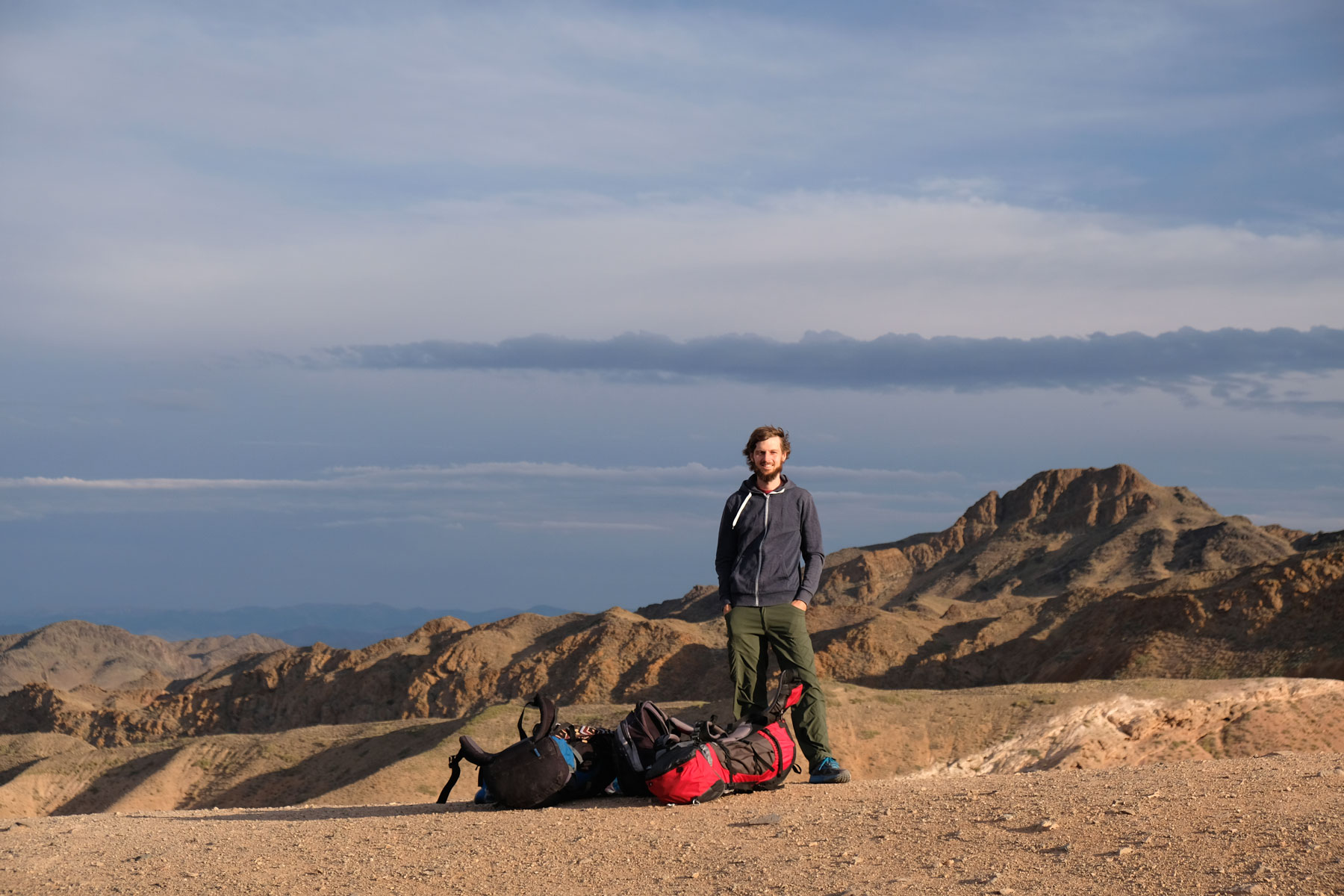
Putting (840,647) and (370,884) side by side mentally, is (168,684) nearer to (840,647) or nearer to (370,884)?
(840,647)

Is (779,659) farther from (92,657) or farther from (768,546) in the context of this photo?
(92,657)

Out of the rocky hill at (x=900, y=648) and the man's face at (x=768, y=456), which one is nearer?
the man's face at (x=768, y=456)

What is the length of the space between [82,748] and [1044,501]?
2410 inches

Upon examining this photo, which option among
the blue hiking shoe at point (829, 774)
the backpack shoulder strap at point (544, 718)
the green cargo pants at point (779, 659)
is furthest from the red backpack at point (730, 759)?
the backpack shoulder strap at point (544, 718)

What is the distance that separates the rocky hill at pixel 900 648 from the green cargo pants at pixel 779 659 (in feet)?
61.2

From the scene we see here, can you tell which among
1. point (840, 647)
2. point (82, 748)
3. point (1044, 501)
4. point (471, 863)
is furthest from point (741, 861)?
point (1044, 501)

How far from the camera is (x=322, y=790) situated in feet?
76.5

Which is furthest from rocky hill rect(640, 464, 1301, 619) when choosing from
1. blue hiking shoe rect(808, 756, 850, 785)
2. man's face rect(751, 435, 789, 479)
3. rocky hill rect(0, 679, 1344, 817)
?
man's face rect(751, 435, 789, 479)

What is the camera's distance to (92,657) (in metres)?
92.4

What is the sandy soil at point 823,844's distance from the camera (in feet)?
16.1

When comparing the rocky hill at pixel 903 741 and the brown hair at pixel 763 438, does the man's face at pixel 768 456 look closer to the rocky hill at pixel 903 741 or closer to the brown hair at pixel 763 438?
the brown hair at pixel 763 438

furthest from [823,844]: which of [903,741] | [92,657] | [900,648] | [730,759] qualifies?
[92,657]

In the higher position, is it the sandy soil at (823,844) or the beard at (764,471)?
the beard at (764,471)

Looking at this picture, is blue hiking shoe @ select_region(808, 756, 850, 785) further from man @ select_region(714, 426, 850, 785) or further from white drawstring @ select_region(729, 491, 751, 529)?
white drawstring @ select_region(729, 491, 751, 529)
